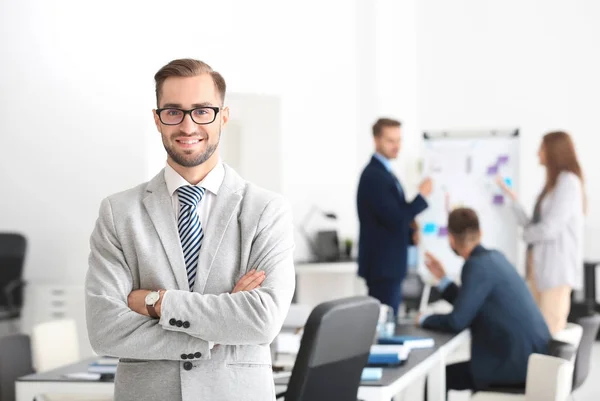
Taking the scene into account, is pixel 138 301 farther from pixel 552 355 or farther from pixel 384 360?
pixel 552 355

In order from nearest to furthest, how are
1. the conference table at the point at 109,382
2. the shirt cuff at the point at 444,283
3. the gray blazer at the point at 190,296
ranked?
the gray blazer at the point at 190,296 < the conference table at the point at 109,382 < the shirt cuff at the point at 444,283

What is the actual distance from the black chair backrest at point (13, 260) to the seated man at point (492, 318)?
3.79 meters

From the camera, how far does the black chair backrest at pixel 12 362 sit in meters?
3.88

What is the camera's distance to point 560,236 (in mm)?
6641

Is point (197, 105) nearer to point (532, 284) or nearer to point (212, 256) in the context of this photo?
point (212, 256)

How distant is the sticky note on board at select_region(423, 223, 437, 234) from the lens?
7.90m

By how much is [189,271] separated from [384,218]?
393 centimetres

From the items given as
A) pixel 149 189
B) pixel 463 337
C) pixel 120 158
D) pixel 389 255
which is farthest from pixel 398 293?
pixel 149 189

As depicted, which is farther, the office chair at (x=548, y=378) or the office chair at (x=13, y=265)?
the office chair at (x=13, y=265)

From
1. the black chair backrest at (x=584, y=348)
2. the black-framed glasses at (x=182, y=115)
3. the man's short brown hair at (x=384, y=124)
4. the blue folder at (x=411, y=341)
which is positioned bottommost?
the black chair backrest at (x=584, y=348)

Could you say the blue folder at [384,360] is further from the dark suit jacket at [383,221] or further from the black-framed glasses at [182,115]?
the dark suit jacket at [383,221]

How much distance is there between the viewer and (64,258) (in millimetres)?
7262

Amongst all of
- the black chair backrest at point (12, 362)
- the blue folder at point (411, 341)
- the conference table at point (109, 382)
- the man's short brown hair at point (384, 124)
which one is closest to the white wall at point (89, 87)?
the man's short brown hair at point (384, 124)

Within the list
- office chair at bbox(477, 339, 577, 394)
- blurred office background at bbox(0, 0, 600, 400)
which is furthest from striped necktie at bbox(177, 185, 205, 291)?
blurred office background at bbox(0, 0, 600, 400)
